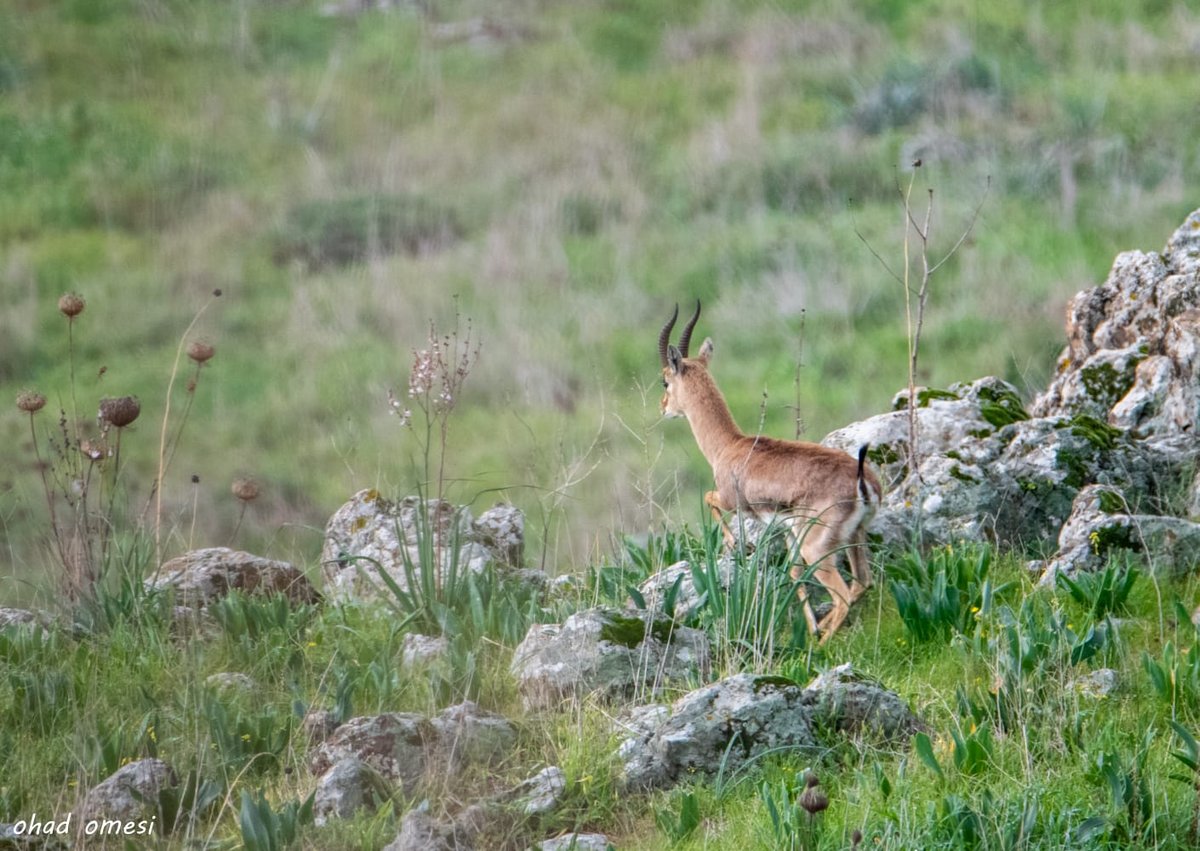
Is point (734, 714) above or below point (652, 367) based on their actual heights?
above

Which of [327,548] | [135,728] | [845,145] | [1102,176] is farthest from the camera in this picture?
[845,145]

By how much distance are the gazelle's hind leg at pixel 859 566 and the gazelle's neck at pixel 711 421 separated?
4.41 ft

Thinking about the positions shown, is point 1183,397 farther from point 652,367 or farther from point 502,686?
point 652,367

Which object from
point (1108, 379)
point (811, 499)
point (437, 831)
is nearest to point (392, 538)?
point (811, 499)

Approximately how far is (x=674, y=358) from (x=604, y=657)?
10.6ft

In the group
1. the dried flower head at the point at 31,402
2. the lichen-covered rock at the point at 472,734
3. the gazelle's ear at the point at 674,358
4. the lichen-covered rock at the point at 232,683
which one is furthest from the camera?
the gazelle's ear at the point at 674,358

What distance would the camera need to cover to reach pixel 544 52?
30125 millimetres

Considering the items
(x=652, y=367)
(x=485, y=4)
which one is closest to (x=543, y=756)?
(x=652, y=367)

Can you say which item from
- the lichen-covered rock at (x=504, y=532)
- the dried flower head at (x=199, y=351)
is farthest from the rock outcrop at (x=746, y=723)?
the dried flower head at (x=199, y=351)

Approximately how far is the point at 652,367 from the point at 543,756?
11.6m

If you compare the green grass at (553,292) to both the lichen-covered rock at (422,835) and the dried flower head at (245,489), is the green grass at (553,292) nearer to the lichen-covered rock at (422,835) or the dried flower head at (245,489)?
the lichen-covered rock at (422,835)

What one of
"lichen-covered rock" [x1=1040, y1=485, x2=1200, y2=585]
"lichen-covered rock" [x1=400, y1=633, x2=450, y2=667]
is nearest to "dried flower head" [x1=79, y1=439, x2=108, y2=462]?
"lichen-covered rock" [x1=400, y1=633, x2=450, y2=667]

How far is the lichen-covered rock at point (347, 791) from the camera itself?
208 inches

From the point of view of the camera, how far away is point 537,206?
23.6 m
